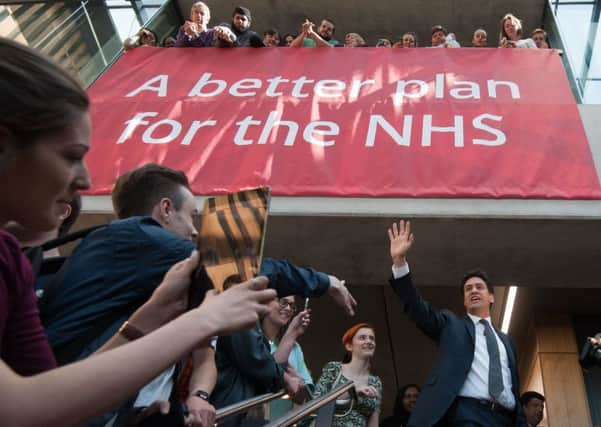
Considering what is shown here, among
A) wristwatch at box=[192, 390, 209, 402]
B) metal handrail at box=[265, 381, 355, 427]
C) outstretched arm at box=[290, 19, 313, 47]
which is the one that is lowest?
outstretched arm at box=[290, 19, 313, 47]

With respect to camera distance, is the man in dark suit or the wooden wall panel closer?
the man in dark suit

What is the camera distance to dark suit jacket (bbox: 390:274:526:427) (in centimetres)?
386

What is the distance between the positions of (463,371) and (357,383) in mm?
700

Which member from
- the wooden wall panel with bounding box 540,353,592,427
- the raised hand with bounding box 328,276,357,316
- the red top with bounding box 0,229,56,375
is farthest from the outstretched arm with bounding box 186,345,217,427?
the wooden wall panel with bounding box 540,353,592,427

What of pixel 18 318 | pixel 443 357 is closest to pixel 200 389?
pixel 18 318

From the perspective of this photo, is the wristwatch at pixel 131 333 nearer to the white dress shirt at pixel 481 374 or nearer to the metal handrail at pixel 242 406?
the metal handrail at pixel 242 406

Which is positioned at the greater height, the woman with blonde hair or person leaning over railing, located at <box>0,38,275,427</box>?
person leaning over railing, located at <box>0,38,275,427</box>

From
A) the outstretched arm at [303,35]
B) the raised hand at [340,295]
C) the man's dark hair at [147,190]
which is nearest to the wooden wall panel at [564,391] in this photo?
the outstretched arm at [303,35]

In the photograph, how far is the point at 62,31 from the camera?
7.24 metres

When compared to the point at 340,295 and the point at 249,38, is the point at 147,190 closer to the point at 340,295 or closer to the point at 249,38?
the point at 340,295

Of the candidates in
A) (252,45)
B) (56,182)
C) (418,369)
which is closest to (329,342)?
(418,369)

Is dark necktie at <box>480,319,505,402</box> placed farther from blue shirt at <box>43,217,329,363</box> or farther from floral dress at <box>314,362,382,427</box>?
blue shirt at <box>43,217,329,363</box>

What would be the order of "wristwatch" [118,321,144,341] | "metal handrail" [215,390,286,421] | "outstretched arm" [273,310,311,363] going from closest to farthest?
"wristwatch" [118,321,144,341], "metal handrail" [215,390,286,421], "outstretched arm" [273,310,311,363]

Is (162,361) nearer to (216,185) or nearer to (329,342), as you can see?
(216,185)
